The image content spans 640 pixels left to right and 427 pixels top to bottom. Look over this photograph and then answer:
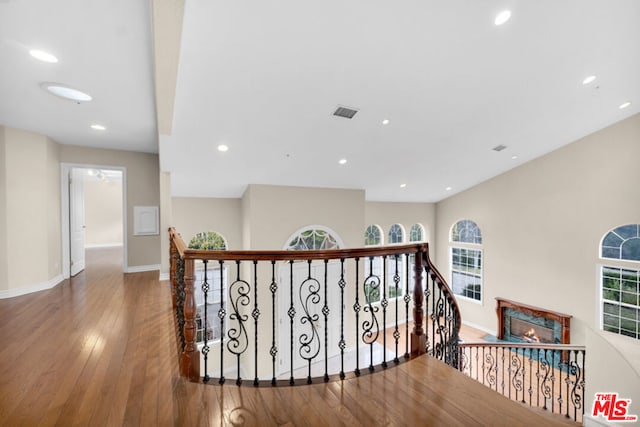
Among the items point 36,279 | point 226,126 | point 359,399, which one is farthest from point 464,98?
point 36,279

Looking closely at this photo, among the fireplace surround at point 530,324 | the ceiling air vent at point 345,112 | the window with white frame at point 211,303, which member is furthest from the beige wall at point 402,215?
the ceiling air vent at point 345,112

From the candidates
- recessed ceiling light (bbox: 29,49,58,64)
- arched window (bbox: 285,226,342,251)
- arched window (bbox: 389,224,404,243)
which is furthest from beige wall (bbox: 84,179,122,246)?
arched window (bbox: 389,224,404,243)

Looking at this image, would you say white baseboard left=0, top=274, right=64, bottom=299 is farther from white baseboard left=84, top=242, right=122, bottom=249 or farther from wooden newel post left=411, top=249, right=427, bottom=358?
white baseboard left=84, top=242, right=122, bottom=249

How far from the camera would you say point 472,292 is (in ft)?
31.2

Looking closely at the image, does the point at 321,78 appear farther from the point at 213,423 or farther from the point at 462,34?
the point at 213,423

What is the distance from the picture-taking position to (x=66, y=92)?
9.80 feet

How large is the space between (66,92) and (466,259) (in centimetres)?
1086

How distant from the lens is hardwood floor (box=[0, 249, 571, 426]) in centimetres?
168

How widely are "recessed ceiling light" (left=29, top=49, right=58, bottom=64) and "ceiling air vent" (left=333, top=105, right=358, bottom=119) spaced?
3.09m

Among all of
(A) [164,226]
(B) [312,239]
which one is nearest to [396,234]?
(B) [312,239]

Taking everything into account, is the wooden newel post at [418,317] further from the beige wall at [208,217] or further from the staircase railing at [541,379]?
the beige wall at [208,217]

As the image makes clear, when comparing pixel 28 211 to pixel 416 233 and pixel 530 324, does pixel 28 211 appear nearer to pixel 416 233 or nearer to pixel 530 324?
pixel 416 233

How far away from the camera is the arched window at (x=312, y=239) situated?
6939mm

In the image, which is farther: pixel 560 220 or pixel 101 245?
pixel 101 245
